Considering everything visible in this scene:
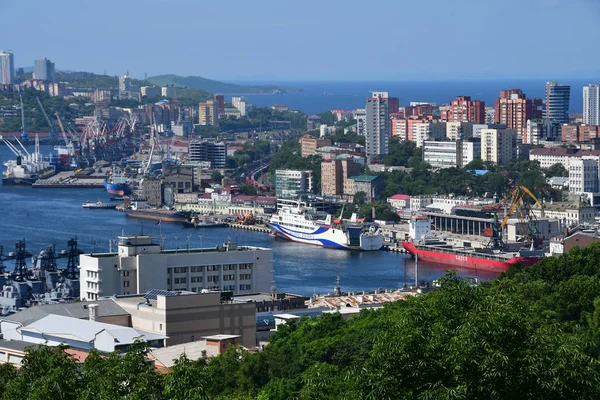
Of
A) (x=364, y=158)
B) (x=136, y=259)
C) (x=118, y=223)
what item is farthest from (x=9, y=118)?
(x=136, y=259)

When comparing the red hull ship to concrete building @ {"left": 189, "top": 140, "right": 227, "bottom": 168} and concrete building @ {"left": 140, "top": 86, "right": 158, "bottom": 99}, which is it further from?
concrete building @ {"left": 140, "top": 86, "right": 158, "bottom": 99}

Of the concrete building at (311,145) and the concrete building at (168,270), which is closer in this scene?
the concrete building at (168,270)

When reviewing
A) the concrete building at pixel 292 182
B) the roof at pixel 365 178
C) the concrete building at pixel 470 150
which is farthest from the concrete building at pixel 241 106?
the roof at pixel 365 178

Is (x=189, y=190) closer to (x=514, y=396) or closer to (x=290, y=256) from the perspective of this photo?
(x=290, y=256)

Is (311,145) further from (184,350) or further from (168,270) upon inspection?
(184,350)

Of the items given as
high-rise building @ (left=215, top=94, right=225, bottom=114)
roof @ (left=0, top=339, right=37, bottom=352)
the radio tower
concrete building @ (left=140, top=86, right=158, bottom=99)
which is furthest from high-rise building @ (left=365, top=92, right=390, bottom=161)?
concrete building @ (left=140, top=86, right=158, bottom=99)

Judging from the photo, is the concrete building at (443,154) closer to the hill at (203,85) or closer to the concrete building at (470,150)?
the concrete building at (470,150)
